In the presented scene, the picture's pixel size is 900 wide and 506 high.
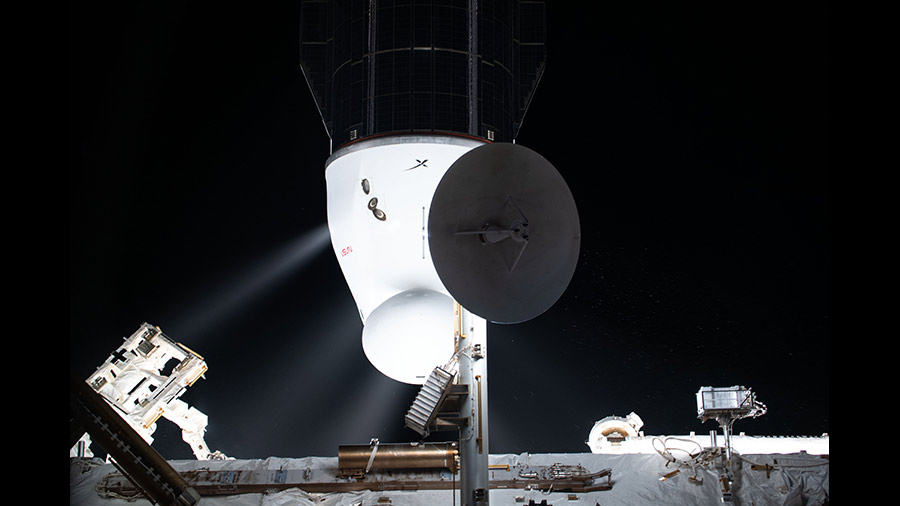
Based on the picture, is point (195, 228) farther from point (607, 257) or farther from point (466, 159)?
point (466, 159)

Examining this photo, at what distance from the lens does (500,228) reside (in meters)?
6.75

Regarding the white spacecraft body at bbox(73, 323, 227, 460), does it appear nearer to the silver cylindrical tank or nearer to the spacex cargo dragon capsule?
the silver cylindrical tank

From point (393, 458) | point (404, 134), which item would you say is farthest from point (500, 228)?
point (393, 458)

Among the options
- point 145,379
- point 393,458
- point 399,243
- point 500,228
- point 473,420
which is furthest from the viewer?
point 145,379

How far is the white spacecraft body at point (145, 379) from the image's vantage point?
41.8 feet

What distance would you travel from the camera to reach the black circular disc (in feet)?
22.5

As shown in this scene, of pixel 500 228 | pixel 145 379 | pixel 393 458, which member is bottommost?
pixel 393 458

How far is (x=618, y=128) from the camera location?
619 inches

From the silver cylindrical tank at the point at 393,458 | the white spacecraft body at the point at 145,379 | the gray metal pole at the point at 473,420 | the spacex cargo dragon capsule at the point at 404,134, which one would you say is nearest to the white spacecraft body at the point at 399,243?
the spacex cargo dragon capsule at the point at 404,134

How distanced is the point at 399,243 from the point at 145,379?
587 centimetres

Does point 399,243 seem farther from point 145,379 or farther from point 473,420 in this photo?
point 145,379

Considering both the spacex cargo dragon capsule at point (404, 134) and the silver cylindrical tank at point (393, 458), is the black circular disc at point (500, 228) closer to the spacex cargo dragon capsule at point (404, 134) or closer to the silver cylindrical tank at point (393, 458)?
the spacex cargo dragon capsule at point (404, 134)

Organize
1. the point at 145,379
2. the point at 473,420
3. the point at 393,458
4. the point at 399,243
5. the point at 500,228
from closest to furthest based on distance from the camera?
the point at 500,228 → the point at 473,420 → the point at 399,243 → the point at 393,458 → the point at 145,379

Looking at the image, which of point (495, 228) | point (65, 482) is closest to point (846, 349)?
point (65, 482)
